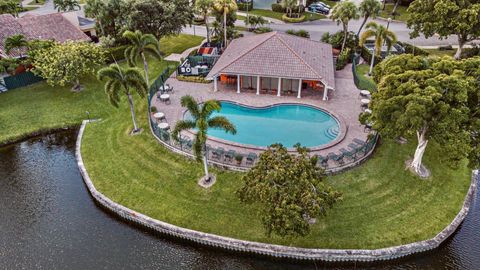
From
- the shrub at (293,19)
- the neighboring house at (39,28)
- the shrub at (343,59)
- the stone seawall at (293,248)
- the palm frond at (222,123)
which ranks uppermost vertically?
the neighboring house at (39,28)

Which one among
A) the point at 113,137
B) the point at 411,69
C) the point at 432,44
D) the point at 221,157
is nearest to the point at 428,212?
the point at 411,69

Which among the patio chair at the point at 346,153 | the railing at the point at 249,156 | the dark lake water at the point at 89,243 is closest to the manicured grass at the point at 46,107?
the dark lake water at the point at 89,243

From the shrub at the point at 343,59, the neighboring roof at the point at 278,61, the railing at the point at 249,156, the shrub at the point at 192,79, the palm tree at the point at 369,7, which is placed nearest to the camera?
the railing at the point at 249,156

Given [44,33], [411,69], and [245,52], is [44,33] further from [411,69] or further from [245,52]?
[411,69]

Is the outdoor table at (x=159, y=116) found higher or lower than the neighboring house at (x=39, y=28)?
lower

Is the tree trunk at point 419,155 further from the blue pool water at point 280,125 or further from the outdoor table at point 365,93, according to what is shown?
the outdoor table at point 365,93

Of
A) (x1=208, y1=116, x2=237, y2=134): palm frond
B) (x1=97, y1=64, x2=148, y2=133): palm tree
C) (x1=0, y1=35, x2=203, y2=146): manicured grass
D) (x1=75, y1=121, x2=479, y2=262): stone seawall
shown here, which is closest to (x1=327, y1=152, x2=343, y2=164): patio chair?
(x1=75, y1=121, x2=479, y2=262): stone seawall

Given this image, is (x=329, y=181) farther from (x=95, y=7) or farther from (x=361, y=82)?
(x=95, y=7)
